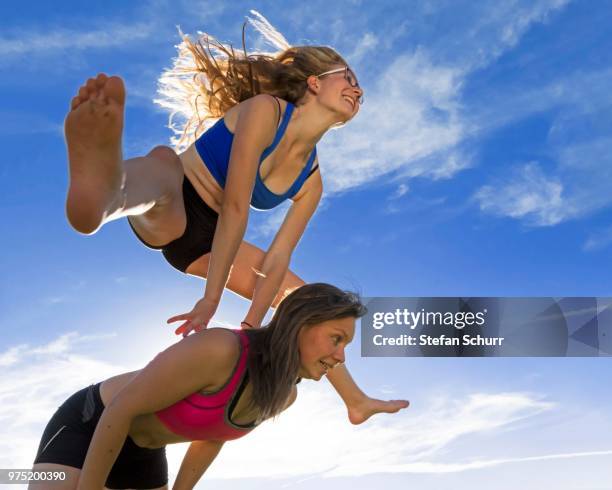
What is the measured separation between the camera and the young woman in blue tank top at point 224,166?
3789 millimetres

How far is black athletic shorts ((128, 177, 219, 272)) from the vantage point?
196 inches

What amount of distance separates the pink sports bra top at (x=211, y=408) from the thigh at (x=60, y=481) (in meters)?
0.61

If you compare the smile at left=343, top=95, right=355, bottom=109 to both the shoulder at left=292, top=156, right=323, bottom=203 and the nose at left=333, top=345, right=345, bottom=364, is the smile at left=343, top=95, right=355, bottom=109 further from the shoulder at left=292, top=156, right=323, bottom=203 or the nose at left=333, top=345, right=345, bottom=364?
the nose at left=333, top=345, right=345, bottom=364

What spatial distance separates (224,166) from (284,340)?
1.57 meters

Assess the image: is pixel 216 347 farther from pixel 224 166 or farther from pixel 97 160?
pixel 224 166

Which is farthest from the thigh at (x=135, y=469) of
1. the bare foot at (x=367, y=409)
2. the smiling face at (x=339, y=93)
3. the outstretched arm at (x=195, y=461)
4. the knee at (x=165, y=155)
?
the smiling face at (x=339, y=93)

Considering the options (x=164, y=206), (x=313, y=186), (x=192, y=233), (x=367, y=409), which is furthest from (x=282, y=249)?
(x=367, y=409)

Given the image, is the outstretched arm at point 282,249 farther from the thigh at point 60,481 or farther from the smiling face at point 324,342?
the thigh at point 60,481

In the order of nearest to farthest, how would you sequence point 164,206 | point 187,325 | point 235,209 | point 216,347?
1. point 216,347
2. point 187,325
3. point 235,209
4. point 164,206

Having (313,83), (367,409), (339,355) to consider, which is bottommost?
(339,355)

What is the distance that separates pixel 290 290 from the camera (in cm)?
523

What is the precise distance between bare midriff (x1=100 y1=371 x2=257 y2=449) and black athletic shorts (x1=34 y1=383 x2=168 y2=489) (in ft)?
0.17

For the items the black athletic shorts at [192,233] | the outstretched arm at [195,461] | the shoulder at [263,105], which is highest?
the shoulder at [263,105]

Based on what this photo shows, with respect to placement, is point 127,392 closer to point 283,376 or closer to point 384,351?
point 283,376
